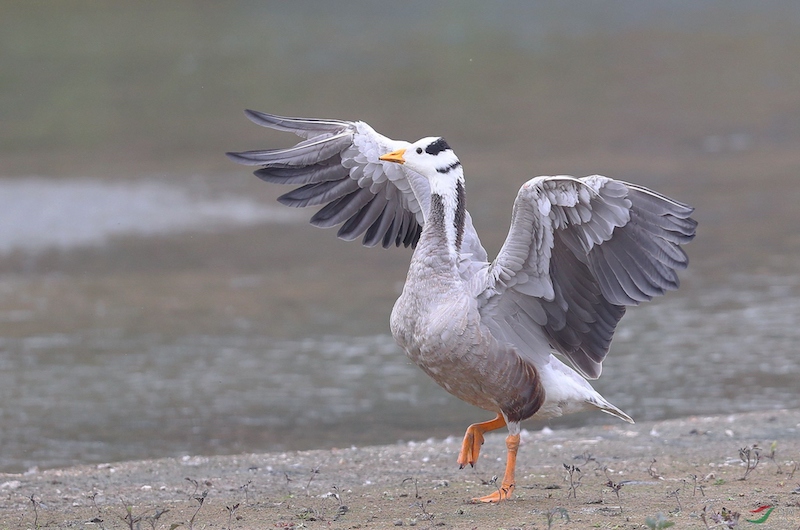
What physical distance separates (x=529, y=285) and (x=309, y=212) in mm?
10764

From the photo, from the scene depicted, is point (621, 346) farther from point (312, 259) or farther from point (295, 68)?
point (295, 68)

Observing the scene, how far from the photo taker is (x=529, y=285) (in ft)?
21.7

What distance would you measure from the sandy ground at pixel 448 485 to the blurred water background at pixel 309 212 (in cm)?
105

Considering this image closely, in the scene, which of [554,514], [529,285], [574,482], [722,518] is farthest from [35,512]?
[722,518]

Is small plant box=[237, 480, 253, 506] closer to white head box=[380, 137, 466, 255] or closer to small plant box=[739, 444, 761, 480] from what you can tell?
white head box=[380, 137, 466, 255]

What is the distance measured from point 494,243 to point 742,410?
5.52 metres

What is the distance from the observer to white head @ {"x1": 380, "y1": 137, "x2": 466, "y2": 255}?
687 centimetres

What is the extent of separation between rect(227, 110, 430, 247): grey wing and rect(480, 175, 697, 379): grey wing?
1177mm

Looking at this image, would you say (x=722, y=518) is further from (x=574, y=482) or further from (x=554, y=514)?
(x=574, y=482)

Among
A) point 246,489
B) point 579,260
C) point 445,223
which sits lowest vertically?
point 246,489

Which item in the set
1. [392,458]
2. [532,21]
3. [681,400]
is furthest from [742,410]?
[532,21]

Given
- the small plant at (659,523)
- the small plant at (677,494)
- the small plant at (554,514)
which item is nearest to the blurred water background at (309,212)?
the small plant at (677,494)

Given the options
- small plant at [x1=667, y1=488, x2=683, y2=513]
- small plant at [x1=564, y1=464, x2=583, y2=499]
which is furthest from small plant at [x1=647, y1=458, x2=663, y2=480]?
small plant at [x1=667, y1=488, x2=683, y2=513]

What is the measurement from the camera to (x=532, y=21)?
99.9ft
